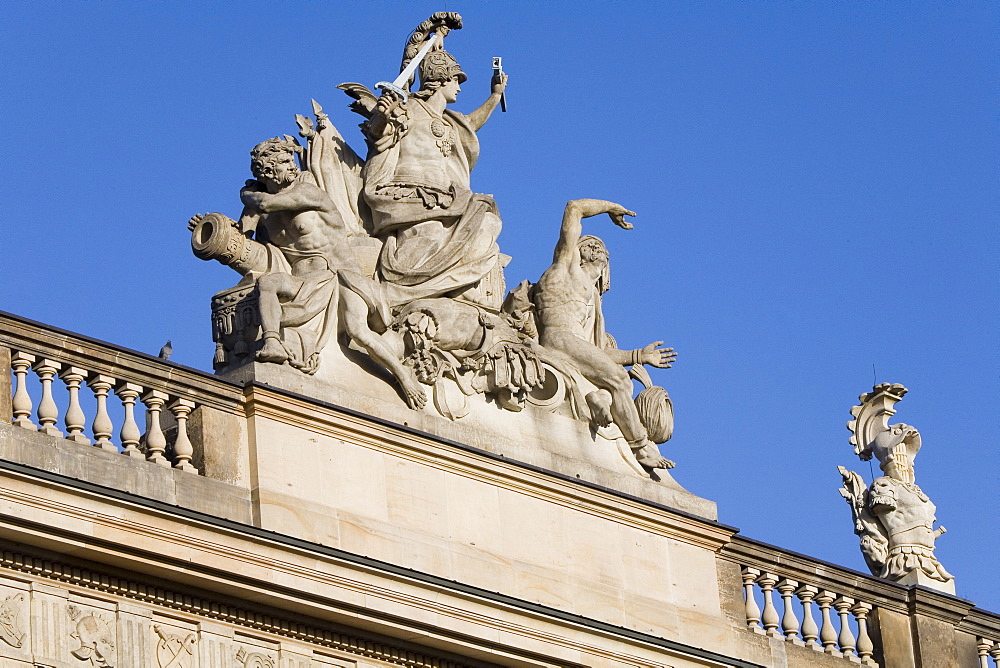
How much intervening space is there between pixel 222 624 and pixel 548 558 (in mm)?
3503

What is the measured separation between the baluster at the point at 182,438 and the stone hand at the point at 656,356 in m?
5.03

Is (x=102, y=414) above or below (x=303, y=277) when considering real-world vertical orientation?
below

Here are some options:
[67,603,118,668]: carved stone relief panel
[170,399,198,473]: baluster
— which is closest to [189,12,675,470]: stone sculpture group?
[170,399,198,473]: baluster

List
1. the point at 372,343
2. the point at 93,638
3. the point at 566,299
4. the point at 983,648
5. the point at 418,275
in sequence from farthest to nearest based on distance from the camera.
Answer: the point at 983,648 < the point at 566,299 < the point at 418,275 < the point at 372,343 < the point at 93,638

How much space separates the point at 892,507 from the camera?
26.7m

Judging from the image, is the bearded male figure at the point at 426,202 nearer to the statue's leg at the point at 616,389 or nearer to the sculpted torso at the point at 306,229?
the sculpted torso at the point at 306,229

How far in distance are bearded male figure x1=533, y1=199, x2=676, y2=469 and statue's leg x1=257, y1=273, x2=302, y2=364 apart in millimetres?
2829

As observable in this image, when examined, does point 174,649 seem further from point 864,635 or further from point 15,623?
point 864,635

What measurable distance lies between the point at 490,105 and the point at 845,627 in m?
5.38

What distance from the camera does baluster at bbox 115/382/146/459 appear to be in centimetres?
2111

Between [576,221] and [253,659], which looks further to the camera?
[576,221]

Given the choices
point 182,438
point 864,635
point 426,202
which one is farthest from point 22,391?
point 864,635

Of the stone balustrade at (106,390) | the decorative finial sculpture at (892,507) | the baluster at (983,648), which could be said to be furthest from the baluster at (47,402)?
the baluster at (983,648)

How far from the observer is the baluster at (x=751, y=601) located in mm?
24906
